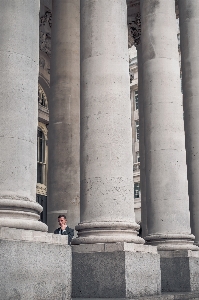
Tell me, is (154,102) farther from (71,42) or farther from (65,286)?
(65,286)

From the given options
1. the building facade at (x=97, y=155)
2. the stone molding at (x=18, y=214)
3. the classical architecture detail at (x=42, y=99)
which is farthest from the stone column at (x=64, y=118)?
the classical architecture detail at (x=42, y=99)

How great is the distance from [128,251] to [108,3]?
17169 millimetres

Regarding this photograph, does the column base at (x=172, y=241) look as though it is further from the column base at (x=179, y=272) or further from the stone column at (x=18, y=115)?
the stone column at (x=18, y=115)

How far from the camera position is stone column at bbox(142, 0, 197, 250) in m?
38.6

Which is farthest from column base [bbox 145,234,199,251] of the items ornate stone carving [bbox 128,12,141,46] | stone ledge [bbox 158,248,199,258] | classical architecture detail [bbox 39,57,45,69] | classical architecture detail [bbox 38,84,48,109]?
classical architecture detail [bbox 38,84,48,109]

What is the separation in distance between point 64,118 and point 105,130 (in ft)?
46.1

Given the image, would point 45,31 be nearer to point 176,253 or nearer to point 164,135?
point 164,135

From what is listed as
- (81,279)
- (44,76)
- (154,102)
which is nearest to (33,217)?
(81,279)

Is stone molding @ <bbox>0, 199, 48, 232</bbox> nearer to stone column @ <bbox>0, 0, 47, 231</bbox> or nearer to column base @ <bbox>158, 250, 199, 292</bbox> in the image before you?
stone column @ <bbox>0, 0, 47, 231</bbox>


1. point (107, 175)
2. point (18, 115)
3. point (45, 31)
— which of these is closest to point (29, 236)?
point (18, 115)

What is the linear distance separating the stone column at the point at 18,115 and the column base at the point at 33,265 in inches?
32.6

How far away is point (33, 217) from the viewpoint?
2519cm

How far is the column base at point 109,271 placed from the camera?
91.7 ft

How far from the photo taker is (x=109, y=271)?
2819cm
